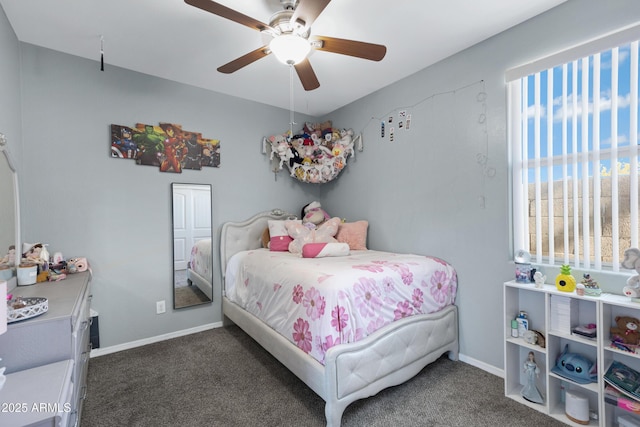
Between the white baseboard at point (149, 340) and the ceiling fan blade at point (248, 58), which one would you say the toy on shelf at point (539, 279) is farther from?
the white baseboard at point (149, 340)

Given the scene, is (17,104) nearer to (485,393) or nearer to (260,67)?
(260,67)

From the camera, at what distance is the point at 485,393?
197 cm

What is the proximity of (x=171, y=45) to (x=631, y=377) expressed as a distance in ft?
11.8

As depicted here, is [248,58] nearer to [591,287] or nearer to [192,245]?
[192,245]

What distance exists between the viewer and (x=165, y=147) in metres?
2.86

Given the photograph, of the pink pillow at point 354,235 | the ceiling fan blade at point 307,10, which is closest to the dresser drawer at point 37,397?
the ceiling fan blade at point 307,10

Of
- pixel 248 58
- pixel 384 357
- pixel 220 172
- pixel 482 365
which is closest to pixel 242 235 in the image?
pixel 220 172

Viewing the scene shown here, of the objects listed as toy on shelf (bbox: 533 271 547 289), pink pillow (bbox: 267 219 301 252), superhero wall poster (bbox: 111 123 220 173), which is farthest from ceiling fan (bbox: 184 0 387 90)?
pink pillow (bbox: 267 219 301 252)

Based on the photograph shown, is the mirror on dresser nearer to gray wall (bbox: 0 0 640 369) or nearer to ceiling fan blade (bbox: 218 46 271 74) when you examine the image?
gray wall (bbox: 0 0 640 369)

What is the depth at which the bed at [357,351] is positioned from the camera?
5.33 feet

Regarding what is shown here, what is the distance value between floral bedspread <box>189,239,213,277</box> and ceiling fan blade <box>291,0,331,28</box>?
2.31 meters

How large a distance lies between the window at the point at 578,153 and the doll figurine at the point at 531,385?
694mm

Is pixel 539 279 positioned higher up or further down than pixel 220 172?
further down

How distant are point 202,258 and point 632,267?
3251 millimetres
